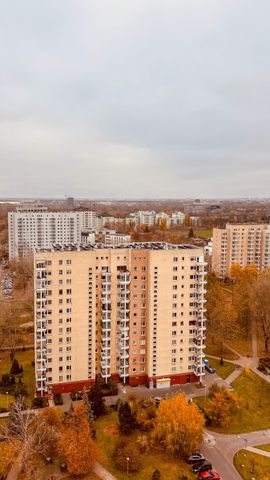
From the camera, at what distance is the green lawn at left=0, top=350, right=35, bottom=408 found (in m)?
54.3

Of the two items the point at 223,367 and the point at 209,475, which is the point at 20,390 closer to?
the point at 209,475

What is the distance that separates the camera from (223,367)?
65438 millimetres

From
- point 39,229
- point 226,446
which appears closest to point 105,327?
point 226,446

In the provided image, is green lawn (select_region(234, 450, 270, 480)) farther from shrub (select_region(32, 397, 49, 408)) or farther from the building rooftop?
the building rooftop

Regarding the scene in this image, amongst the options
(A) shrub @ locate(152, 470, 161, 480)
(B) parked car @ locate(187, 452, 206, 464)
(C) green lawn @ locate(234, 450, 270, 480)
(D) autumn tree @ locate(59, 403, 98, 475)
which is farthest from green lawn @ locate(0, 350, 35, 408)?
(C) green lawn @ locate(234, 450, 270, 480)

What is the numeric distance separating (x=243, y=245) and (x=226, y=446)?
8281cm

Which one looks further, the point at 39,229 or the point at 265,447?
the point at 39,229

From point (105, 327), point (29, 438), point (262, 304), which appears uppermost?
point (105, 327)

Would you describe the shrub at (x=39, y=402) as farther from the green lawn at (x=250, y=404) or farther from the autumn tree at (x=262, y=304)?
the autumn tree at (x=262, y=304)

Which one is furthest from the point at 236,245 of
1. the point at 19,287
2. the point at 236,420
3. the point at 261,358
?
the point at 236,420

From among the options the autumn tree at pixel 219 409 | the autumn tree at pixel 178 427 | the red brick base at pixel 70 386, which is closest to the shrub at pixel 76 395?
the red brick base at pixel 70 386

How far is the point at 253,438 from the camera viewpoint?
4781 centimetres

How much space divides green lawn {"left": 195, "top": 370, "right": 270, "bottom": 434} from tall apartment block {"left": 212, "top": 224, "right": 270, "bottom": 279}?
2457 inches

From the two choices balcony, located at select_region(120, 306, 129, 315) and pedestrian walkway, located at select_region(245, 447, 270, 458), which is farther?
balcony, located at select_region(120, 306, 129, 315)
